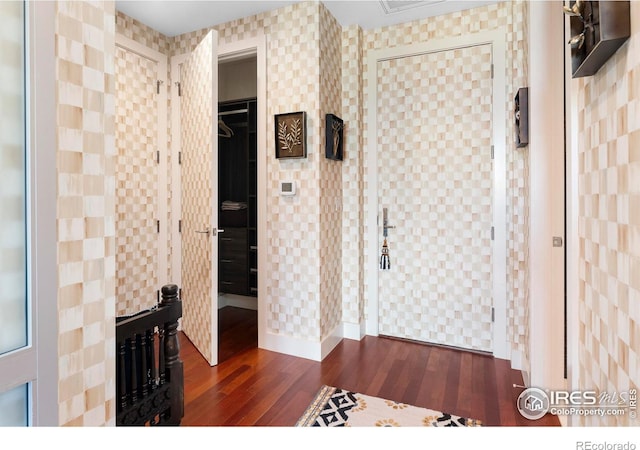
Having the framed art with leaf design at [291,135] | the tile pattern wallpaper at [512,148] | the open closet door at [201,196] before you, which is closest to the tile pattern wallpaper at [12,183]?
the open closet door at [201,196]

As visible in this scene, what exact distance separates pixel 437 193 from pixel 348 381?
1655 mm

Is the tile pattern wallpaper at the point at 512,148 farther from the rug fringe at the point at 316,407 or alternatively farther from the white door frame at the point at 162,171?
the white door frame at the point at 162,171

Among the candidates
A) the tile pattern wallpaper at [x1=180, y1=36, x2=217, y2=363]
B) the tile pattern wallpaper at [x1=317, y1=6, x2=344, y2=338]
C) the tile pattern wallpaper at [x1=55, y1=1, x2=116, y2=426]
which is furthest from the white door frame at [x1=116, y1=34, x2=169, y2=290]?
the tile pattern wallpaper at [x1=55, y1=1, x2=116, y2=426]

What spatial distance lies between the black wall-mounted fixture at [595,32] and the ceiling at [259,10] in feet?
7.68

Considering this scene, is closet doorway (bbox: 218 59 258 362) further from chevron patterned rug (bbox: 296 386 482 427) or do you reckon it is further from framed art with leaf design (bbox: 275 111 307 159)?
chevron patterned rug (bbox: 296 386 482 427)

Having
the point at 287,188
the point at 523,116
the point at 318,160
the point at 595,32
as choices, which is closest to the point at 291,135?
the point at 318,160

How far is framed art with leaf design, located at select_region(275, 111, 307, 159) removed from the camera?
2615mm

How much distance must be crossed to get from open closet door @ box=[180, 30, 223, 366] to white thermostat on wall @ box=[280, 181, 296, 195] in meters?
0.52

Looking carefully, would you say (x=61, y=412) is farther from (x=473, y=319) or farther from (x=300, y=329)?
(x=473, y=319)

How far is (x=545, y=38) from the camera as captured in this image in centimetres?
191

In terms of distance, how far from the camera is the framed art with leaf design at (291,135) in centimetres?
262

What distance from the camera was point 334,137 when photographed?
278cm

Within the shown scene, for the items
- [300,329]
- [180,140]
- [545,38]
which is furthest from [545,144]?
[180,140]

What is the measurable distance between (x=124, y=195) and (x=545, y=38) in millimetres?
3264
